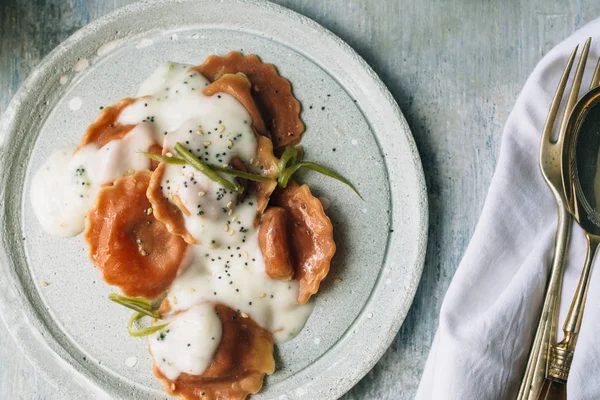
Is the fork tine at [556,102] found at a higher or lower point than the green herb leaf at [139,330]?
higher

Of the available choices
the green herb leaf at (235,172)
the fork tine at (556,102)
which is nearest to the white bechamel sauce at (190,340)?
the green herb leaf at (235,172)

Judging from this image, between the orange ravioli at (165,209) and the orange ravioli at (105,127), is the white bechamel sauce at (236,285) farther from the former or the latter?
the orange ravioli at (105,127)

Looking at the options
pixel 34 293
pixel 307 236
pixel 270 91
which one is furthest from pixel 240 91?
pixel 34 293

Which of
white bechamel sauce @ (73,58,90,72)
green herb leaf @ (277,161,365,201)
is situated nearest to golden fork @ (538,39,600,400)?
green herb leaf @ (277,161,365,201)

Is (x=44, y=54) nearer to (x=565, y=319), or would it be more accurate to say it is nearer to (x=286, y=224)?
(x=286, y=224)

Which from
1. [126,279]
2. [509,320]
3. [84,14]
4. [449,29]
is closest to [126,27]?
[84,14]
